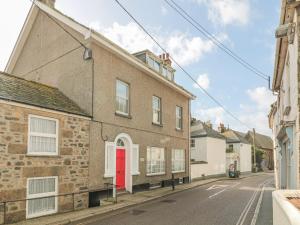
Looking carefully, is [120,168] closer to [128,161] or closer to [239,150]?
[128,161]

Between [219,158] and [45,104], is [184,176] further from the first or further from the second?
[45,104]

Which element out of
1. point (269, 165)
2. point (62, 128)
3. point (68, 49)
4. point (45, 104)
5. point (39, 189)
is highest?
point (68, 49)

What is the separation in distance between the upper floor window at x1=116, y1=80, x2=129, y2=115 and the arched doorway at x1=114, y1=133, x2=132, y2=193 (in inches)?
57.9

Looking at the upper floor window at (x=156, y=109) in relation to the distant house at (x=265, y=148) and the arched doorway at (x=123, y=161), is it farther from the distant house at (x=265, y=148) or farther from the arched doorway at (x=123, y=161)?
the distant house at (x=265, y=148)

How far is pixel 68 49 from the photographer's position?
15188 millimetres

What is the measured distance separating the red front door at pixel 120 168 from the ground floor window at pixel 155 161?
2.58 metres

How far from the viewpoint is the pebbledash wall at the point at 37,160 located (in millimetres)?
9664

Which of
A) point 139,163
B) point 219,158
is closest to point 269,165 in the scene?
point 219,158

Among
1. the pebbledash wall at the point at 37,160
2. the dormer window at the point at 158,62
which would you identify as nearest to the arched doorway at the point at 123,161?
the pebbledash wall at the point at 37,160

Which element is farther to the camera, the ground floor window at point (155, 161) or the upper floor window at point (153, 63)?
the upper floor window at point (153, 63)

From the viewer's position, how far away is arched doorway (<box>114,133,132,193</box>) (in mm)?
15797

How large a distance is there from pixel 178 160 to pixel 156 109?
493 centimetres

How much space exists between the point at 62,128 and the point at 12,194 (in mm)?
3172

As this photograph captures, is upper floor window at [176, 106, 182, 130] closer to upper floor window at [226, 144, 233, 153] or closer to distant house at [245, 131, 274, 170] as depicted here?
upper floor window at [226, 144, 233, 153]
